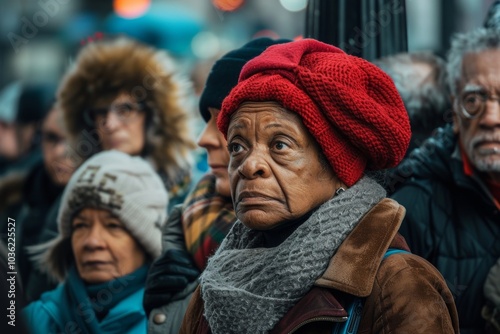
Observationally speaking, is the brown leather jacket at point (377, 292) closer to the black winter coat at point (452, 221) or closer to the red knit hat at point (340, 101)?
the red knit hat at point (340, 101)

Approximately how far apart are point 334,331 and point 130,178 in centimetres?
218

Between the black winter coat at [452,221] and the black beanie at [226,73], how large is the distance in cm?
96

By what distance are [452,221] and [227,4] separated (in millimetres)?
8176

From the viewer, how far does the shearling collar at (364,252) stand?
2787mm

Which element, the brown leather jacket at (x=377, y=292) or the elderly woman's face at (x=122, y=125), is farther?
the elderly woman's face at (x=122, y=125)

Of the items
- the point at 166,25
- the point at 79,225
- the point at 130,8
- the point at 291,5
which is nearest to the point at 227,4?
the point at 291,5

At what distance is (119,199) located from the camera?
4609 mm

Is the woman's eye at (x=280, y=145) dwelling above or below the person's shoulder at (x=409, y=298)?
above

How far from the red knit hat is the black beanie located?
865 mm

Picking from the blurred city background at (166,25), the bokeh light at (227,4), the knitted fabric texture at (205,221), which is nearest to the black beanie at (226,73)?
the knitted fabric texture at (205,221)

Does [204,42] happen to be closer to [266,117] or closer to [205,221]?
[205,221]

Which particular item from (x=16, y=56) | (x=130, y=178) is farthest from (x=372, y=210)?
(x=16, y=56)

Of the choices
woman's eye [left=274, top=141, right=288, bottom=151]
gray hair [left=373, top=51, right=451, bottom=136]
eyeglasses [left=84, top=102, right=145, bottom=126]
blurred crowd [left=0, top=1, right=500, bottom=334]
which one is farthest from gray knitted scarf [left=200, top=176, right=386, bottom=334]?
eyeglasses [left=84, top=102, right=145, bottom=126]

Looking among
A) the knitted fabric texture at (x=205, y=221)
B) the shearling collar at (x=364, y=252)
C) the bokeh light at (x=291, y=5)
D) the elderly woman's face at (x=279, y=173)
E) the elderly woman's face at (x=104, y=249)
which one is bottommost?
the bokeh light at (x=291, y=5)
